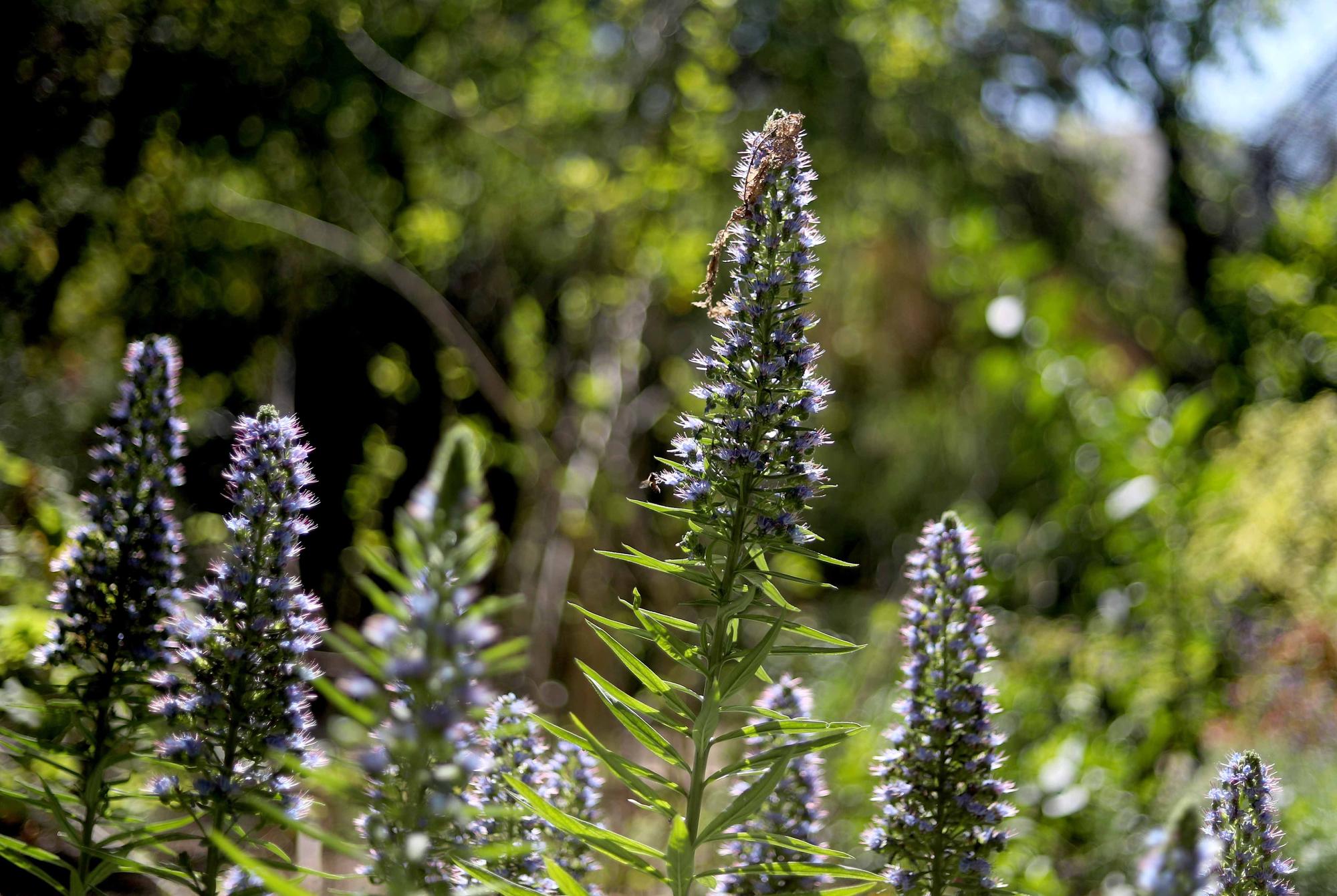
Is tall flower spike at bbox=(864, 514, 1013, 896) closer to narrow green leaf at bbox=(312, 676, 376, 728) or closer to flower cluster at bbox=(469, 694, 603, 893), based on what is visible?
flower cluster at bbox=(469, 694, 603, 893)

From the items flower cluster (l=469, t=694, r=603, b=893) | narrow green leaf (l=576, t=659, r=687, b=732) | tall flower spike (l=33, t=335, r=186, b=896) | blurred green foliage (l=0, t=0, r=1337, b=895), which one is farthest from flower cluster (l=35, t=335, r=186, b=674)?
blurred green foliage (l=0, t=0, r=1337, b=895)

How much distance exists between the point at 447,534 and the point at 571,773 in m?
0.80

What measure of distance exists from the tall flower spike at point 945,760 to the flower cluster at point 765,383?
0.28 m

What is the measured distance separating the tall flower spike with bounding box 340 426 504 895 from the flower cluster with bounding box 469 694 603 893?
1.26ft

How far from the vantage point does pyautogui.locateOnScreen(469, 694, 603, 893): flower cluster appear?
128 centimetres

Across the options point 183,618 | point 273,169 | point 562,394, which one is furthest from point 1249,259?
point 183,618

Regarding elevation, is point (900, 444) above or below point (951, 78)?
below

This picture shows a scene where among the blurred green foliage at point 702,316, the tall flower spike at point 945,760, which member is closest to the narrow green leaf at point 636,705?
the tall flower spike at point 945,760

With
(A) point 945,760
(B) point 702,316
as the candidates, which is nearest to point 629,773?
(A) point 945,760

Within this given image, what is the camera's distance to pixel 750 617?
1.27m

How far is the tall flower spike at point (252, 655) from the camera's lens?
3.90 feet

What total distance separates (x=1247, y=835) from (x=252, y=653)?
1.22 metres

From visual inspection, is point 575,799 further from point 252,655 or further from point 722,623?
point 252,655

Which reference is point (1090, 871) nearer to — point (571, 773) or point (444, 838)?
point (571, 773)
